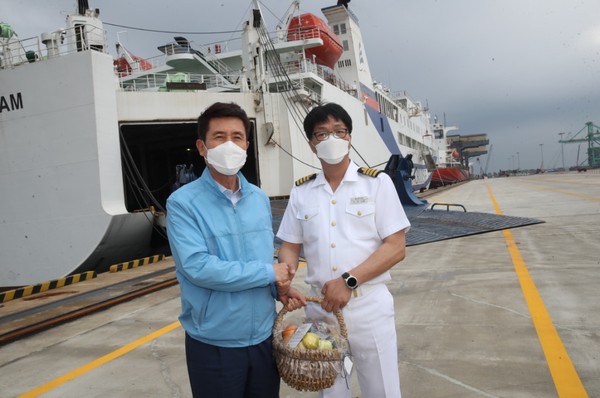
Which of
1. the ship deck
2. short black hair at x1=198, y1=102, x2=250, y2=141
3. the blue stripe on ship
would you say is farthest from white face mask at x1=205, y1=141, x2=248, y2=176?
the blue stripe on ship

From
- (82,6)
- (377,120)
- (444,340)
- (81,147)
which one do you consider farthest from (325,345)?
(377,120)

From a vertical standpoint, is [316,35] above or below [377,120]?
above

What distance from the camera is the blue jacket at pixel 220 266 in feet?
5.11

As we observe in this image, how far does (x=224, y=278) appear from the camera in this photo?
5.01 feet

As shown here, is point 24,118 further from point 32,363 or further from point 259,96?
point 32,363

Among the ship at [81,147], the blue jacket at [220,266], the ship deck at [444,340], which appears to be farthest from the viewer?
the ship at [81,147]

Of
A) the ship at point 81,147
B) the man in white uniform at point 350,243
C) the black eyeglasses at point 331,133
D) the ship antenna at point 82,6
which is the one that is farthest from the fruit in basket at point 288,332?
the ship antenna at point 82,6

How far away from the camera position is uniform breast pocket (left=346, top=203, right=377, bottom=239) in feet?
6.12

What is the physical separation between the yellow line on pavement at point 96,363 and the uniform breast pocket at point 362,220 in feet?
8.40

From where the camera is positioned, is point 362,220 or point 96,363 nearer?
point 362,220

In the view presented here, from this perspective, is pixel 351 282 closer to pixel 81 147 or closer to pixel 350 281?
pixel 350 281

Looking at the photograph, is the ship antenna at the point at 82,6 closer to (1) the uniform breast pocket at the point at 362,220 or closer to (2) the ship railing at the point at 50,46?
(2) the ship railing at the point at 50,46

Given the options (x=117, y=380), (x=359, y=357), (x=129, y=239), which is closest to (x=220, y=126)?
(x=359, y=357)

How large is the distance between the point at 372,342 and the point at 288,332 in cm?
37
